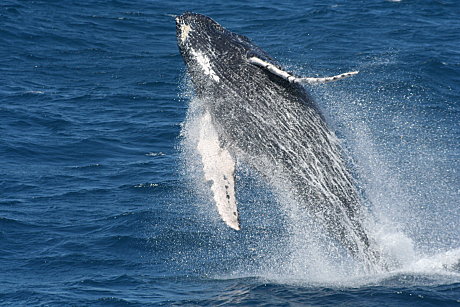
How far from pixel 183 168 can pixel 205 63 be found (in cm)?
854

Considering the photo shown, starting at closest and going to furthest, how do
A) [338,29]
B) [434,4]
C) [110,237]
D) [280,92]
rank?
[280,92]
[110,237]
[338,29]
[434,4]

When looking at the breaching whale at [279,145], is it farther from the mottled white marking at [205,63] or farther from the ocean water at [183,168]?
the ocean water at [183,168]

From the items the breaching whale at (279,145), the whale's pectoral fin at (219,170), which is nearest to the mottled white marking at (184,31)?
the breaching whale at (279,145)

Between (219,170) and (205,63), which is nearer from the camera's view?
(219,170)

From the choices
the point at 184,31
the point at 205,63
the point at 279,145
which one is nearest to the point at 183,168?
the point at 184,31

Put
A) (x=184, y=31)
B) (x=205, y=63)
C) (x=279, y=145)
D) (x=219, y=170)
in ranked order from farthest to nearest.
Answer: (x=184, y=31) < (x=205, y=63) < (x=219, y=170) < (x=279, y=145)

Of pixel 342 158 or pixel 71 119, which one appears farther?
pixel 71 119

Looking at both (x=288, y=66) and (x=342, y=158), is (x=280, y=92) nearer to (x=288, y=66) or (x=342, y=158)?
(x=342, y=158)

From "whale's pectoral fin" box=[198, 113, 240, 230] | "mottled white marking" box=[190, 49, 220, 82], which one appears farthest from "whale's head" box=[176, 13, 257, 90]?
"whale's pectoral fin" box=[198, 113, 240, 230]

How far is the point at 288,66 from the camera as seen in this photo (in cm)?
3450

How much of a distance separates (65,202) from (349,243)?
32.2ft

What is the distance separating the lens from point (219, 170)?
61.4 feet

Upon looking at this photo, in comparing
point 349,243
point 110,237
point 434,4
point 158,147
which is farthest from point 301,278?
point 434,4

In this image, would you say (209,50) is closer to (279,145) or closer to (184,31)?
(184,31)
